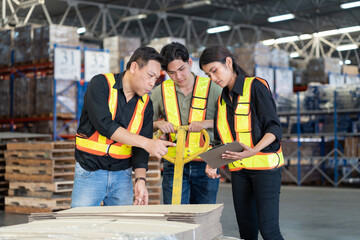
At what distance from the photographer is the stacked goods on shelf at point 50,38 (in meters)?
13.0

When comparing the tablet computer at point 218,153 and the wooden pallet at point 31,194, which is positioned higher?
the tablet computer at point 218,153

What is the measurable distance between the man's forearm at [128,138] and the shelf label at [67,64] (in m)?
10.0

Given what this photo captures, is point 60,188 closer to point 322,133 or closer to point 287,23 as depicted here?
point 322,133

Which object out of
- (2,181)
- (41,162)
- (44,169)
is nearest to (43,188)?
(44,169)

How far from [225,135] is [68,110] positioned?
1014 centimetres

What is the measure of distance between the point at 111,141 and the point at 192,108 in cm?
101

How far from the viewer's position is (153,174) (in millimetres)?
9203

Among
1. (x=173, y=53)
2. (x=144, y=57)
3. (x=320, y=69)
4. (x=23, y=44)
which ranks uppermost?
(x=23, y=44)

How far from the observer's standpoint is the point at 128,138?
3143mm

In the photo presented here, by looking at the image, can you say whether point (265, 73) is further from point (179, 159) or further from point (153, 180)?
point (179, 159)

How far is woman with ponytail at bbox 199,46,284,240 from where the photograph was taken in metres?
3.40

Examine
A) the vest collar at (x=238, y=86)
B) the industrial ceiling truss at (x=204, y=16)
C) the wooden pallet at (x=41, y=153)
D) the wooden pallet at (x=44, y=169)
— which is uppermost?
the industrial ceiling truss at (x=204, y=16)

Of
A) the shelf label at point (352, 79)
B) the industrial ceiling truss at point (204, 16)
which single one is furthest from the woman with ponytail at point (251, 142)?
the industrial ceiling truss at point (204, 16)

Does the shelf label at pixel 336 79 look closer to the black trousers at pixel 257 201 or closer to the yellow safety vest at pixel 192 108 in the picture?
the yellow safety vest at pixel 192 108
